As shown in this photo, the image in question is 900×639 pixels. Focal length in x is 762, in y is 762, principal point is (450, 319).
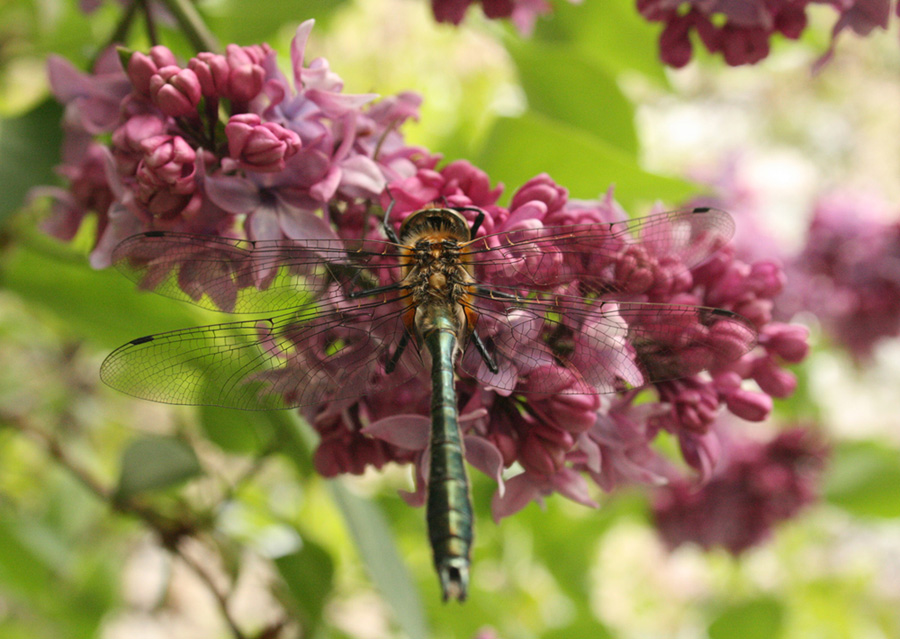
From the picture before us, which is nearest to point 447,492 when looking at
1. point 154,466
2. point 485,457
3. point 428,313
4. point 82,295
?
point 485,457

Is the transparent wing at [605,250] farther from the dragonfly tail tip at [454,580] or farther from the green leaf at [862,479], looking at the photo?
the green leaf at [862,479]

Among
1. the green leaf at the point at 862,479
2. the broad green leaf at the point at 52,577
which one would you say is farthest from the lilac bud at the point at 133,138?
the green leaf at the point at 862,479

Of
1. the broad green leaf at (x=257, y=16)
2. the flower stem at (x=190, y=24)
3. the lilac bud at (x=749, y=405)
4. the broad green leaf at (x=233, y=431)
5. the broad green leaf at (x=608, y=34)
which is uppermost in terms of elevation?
the broad green leaf at (x=608, y=34)

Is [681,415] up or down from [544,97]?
down

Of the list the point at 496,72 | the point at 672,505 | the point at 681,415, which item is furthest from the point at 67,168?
the point at 496,72

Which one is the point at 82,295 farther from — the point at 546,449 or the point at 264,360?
the point at 546,449

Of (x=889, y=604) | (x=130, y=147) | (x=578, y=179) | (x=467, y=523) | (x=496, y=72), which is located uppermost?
(x=496, y=72)

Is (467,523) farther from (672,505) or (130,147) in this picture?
(672,505)
